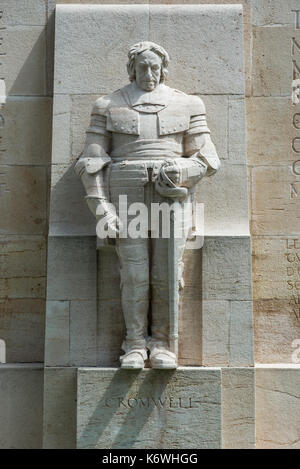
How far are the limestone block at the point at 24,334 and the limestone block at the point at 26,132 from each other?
1.49 m

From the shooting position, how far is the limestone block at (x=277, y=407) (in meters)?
8.77

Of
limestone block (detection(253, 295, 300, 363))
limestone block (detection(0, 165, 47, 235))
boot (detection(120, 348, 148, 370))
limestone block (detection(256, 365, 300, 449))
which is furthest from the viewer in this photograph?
limestone block (detection(0, 165, 47, 235))

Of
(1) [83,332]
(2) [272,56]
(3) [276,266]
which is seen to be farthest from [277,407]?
(2) [272,56]

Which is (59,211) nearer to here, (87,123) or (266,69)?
(87,123)

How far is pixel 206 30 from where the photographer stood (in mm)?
9086

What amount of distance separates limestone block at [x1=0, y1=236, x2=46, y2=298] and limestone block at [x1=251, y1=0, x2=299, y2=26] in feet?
10.4

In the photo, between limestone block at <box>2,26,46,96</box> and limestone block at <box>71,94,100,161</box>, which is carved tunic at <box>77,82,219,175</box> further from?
limestone block at <box>2,26,46,96</box>

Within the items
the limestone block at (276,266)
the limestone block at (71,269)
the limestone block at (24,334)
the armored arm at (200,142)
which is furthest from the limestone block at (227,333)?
the limestone block at (24,334)

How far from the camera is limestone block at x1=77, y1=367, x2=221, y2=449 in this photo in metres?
8.27

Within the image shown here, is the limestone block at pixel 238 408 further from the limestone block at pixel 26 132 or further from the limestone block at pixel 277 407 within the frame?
Answer: the limestone block at pixel 26 132

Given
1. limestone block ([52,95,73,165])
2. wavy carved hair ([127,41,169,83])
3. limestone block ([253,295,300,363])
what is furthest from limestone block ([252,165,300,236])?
limestone block ([52,95,73,165])

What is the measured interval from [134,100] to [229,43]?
128cm

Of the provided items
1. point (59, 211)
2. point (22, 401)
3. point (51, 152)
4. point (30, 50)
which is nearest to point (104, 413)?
point (22, 401)

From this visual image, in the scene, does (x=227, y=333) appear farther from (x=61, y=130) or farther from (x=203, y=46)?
(x=203, y=46)
